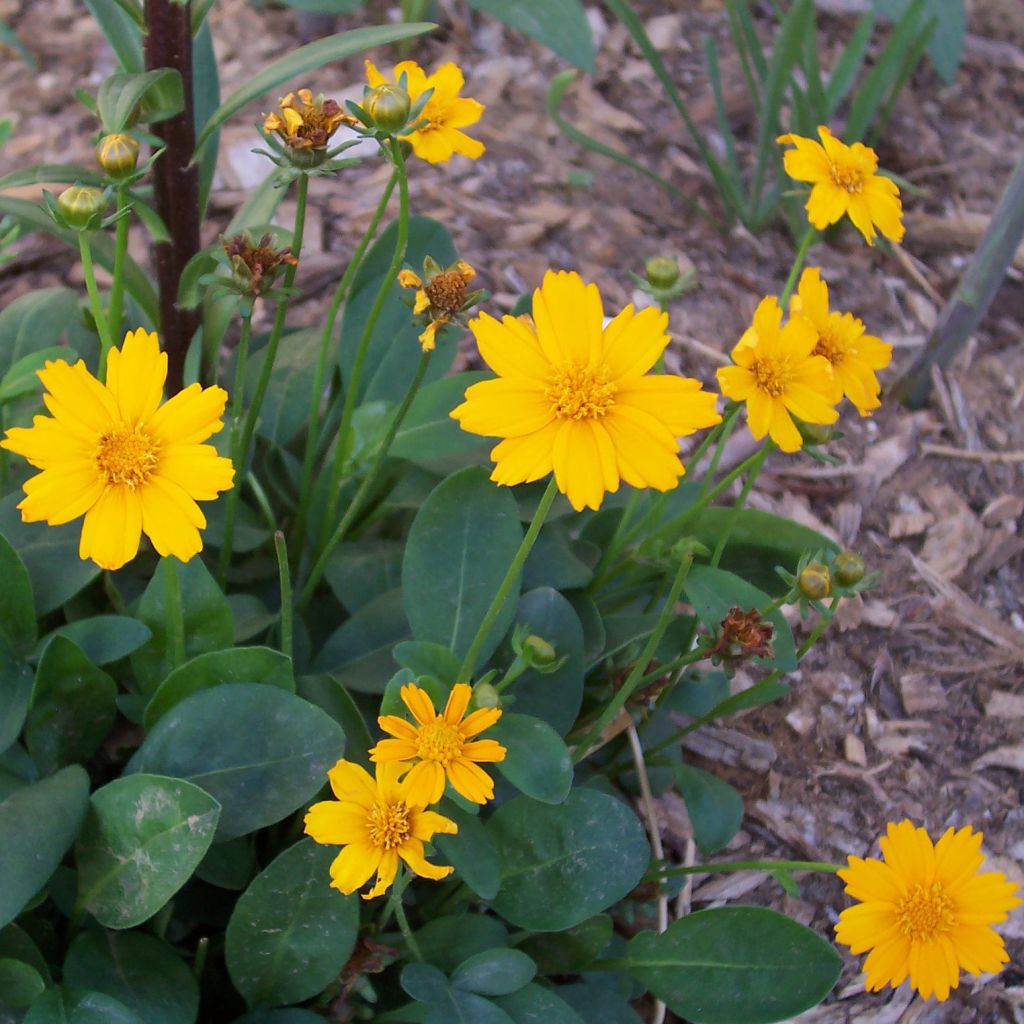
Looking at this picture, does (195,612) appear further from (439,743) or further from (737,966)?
(737,966)

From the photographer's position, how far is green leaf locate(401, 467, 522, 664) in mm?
1251

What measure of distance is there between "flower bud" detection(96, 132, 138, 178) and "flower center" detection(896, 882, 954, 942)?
0.92 m

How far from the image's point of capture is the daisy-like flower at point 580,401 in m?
0.90

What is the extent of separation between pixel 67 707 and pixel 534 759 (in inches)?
18.1

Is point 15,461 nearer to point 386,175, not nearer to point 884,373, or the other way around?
point 386,175

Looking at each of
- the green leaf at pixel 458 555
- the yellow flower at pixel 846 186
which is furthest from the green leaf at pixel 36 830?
the yellow flower at pixel 846 186

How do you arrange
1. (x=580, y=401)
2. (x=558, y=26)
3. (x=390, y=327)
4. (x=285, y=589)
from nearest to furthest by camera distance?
(x=580, y=401) → (x=285, y=589) → (x=390, y=327) → (x=558, y=26)

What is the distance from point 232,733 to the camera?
43.4 inches

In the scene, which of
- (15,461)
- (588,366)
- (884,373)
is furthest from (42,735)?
(884,373)

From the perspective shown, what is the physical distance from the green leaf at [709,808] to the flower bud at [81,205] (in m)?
0.84

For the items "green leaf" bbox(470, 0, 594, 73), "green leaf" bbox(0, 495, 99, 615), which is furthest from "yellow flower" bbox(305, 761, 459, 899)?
"green leaf" bbox(470, 0, 594, 73)

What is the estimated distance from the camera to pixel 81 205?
40.0 inches

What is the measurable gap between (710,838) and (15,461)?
36.1 inches

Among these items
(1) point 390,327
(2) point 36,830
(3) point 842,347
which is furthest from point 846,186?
(2) point 36,830
